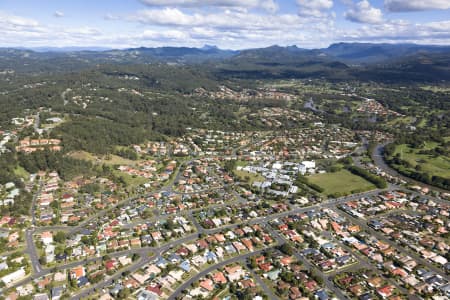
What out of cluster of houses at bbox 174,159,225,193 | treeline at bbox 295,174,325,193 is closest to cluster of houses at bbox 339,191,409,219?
treeline at bbox 295,174,325,193

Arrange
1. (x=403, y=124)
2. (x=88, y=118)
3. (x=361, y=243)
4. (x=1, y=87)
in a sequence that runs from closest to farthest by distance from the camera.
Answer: (x=361, y=243) < (x=88, y=118) < (x=403, y=124) < (x=1, y=87)

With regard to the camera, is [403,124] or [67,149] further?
[403,124]

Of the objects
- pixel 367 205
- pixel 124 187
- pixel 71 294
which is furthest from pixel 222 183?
pixel 71 294

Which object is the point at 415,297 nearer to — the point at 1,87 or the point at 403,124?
the point at 403,124

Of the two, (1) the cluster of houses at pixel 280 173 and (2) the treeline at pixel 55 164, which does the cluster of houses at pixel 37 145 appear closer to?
(2) the treeline at pixel 55 164

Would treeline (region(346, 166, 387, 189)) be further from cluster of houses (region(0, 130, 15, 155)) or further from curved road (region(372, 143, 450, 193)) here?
cluster of houses (region(0, 130, 15, 155))

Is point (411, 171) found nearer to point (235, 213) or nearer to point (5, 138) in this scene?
point (235, 213)
